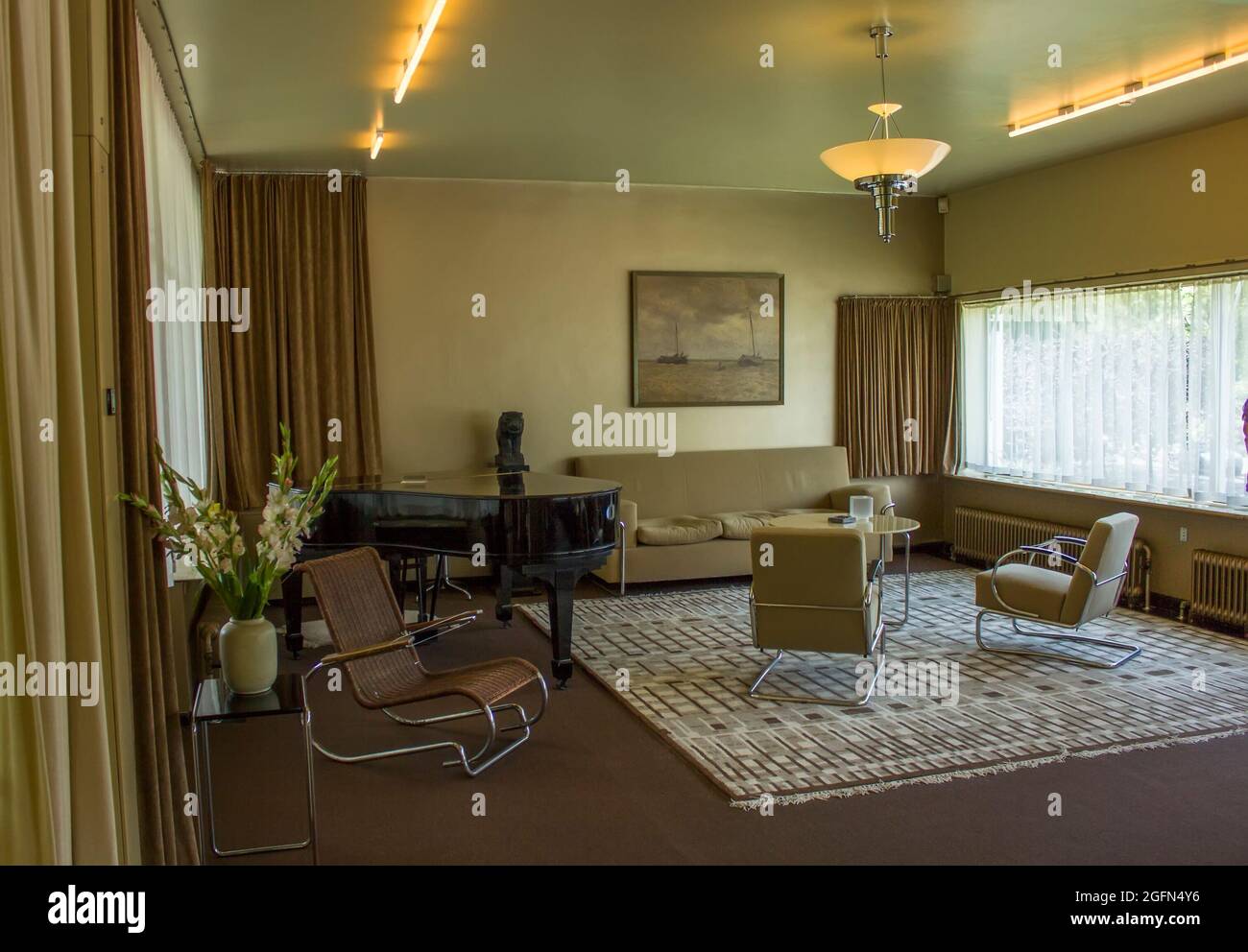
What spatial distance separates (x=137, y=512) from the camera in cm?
283

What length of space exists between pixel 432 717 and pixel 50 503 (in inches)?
127

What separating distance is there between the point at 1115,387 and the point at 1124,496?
0.83 meters

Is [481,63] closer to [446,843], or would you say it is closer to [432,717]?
[432,717]

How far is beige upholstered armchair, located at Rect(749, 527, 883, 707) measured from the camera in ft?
16.6

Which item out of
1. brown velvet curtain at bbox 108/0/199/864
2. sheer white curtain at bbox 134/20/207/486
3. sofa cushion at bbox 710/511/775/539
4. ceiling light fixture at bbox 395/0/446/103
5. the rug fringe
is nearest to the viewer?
brown velvet curtain at bbox 108/0/199/864

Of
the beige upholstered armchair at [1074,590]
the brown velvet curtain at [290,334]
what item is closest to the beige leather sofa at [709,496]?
the brown velvet curtain at [290,334]

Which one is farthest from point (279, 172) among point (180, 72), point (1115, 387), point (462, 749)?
point (1115, 387)

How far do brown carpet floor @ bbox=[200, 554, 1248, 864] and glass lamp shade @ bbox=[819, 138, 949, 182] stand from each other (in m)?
2.88

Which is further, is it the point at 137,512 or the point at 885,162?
the point at 885,162

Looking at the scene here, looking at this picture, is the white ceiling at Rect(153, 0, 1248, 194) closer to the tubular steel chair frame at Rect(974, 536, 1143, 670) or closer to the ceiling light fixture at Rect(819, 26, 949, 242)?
the ceiling light fixture at Rect(819, 26, 949, 242)

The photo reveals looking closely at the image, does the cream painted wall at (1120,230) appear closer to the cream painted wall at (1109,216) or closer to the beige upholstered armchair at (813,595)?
the cream painted wall at (1109,216)

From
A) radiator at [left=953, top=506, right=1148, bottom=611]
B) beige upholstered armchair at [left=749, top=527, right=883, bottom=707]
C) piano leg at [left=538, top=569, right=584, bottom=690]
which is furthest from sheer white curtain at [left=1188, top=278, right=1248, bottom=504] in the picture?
piano leg at [left=538, top=569, right=584, bottom=690]

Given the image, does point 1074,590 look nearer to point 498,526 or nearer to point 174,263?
point 498,526

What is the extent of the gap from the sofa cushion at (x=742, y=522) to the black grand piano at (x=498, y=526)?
94.3 inches
